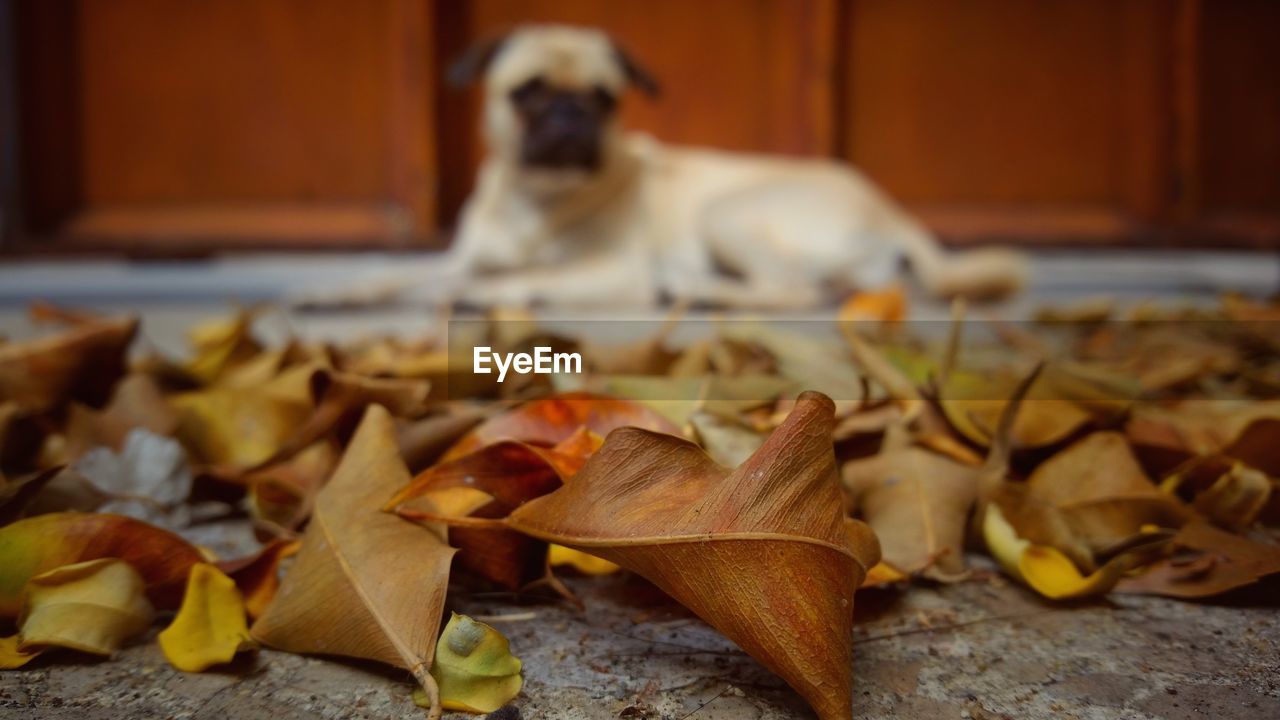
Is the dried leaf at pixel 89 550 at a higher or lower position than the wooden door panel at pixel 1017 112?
lower

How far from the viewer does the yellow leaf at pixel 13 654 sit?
443mm

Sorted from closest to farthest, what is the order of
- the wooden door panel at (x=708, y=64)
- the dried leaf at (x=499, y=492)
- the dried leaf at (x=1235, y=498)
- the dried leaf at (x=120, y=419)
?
the dried leaf at (x=499, y=492) → the dried leaf at (x=1235, y=498) → the dried leaf at (x=120, y=419) → the wooden door panel at (x=708, y=64)

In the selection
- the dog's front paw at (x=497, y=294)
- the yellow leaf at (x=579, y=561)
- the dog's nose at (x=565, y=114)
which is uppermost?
the dog's nose at (x=565, y=114)

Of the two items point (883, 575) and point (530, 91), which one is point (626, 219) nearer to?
point (530, 91)

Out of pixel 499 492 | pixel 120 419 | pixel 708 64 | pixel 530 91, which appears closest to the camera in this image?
pixel 499 492

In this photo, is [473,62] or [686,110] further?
[686,110]

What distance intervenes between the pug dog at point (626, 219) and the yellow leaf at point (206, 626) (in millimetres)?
1970

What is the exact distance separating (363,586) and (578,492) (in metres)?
0.12

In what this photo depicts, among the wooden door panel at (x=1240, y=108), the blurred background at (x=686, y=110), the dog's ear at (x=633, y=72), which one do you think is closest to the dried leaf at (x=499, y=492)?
the dog's ear at (x=633, y=72)

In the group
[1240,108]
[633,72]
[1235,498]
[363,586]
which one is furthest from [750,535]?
[1240,108]

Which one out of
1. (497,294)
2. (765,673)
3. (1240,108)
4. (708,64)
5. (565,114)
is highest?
(708,64)

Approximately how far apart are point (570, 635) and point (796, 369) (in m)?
0.39

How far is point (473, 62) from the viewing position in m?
2.52

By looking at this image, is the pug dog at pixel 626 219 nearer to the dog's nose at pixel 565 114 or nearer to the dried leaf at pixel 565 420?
the dog's nose at pixel 565 114
